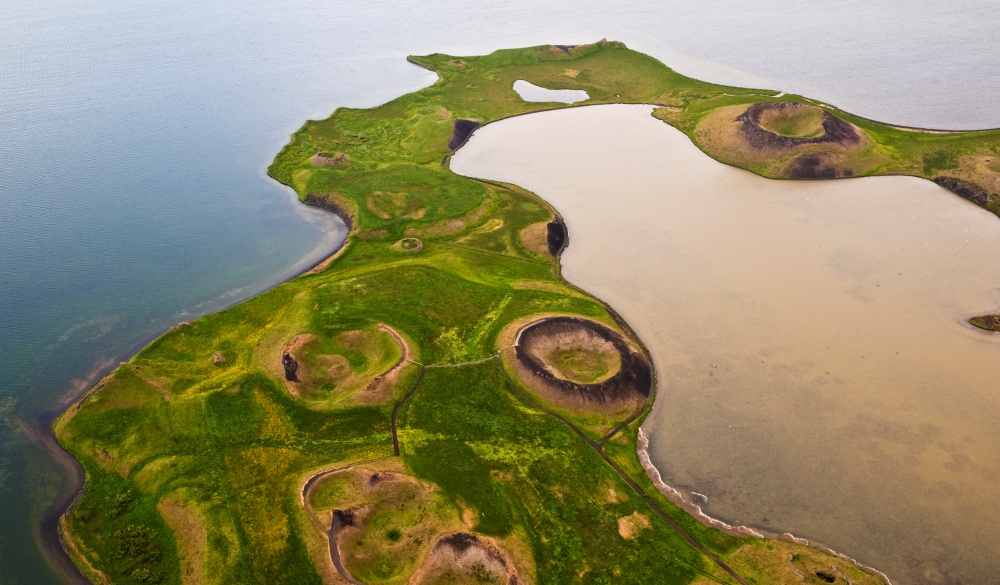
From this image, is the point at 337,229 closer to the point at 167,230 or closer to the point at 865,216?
the point at 167,230

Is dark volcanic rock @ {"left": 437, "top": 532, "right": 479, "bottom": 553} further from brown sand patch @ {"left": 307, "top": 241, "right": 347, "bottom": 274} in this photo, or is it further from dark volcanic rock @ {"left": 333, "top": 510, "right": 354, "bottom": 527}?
brown sand patch @ {"left": 307, "top": 241, "right": 347, "bottom": 274}

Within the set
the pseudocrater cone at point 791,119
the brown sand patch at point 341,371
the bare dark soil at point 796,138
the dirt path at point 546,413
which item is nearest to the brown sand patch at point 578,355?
the dirt path at point 546,413

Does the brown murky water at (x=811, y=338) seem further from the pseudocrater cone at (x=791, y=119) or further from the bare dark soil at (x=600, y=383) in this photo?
the pseudocrater cone at (x=791, y=119)

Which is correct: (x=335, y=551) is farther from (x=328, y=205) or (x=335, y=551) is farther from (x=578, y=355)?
(x=328, y=205)

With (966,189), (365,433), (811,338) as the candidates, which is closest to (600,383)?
(365,433)

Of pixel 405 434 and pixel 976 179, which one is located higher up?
pixel 976 179

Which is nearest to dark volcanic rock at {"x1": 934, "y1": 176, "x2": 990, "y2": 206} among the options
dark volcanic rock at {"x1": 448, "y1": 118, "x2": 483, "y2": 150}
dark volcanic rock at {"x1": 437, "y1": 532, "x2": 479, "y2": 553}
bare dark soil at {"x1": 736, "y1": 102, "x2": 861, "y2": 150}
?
bare dark soil at {"x1": 736, "y1": 102, "x2": 861, "y2": 150}
